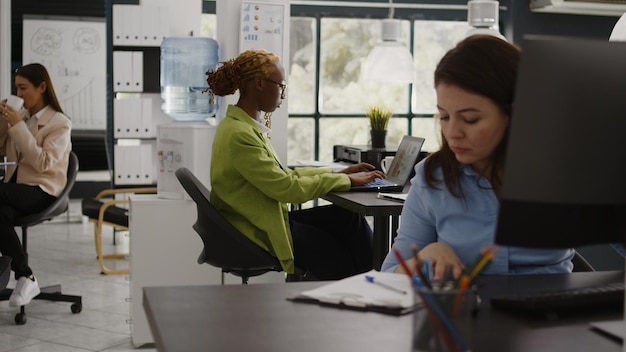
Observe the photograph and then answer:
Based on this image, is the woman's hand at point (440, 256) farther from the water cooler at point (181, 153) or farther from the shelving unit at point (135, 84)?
the shelving unit at point (135, 84)

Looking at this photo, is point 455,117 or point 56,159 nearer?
point 455,117

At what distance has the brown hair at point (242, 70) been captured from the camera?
3.79 m

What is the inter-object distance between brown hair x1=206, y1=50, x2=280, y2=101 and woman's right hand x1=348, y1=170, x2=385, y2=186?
58cm

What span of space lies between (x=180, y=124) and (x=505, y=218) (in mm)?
3216

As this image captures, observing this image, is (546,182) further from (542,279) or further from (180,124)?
(180,124)

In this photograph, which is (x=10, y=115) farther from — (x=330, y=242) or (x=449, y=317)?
(x=449, y=317)

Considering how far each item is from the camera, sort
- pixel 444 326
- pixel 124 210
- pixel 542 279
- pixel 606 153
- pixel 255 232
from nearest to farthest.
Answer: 1. pixel 444 326
2. pixel 606 153
3. pixel 542 279
4. pixel 255 232
5. pixel 124 210

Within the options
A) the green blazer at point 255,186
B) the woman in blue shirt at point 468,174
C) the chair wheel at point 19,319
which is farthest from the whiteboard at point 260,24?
the woman in blue shirt at point 468,174

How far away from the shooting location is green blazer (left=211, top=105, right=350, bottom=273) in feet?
11.6

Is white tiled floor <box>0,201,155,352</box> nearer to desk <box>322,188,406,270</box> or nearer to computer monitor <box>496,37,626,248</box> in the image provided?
desk <box>322,188,406,270</box>

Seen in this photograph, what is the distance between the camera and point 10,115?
471 cm

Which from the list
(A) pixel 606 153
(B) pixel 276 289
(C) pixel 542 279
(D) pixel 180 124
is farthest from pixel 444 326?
(D) pixel 180 124

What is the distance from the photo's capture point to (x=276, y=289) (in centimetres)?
160

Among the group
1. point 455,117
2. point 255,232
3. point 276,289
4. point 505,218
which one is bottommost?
point 255,232
